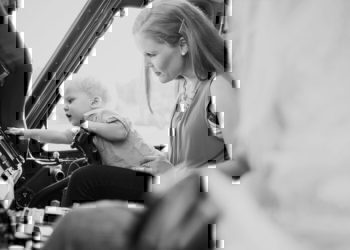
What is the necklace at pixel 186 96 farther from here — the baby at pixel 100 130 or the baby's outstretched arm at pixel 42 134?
the baby's outstretched arm at pixel 42 134

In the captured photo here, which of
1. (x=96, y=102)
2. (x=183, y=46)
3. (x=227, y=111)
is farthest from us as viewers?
(x=96, y=102)

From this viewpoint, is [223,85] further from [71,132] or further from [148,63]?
[71,132]

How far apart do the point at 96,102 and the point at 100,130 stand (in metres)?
0.06

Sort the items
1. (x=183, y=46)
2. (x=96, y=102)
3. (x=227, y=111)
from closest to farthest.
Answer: (x=227, y=111) → (x=183, y=46) → (x=96, y=102)

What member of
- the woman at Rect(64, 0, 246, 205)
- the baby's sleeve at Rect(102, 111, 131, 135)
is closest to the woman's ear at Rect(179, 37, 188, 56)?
the woman at Rect(64, 0, 246, 205)

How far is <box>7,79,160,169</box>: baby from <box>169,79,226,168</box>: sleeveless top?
61 mm

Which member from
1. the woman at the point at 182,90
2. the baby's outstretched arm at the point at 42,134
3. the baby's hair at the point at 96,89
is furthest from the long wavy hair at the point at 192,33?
the baby's outstretched arm at the point at 42,134

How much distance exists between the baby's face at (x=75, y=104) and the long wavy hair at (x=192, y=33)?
210 millimetres

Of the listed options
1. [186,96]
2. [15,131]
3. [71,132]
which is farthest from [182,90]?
[15,131]

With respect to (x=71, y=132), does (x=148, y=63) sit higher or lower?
higher

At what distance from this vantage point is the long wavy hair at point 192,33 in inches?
35.0

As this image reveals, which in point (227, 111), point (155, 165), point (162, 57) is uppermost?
point (162, 57)

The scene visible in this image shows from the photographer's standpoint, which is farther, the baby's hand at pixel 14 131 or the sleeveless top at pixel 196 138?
the baby's hand at pixel 14 131

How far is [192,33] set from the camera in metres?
0.89
